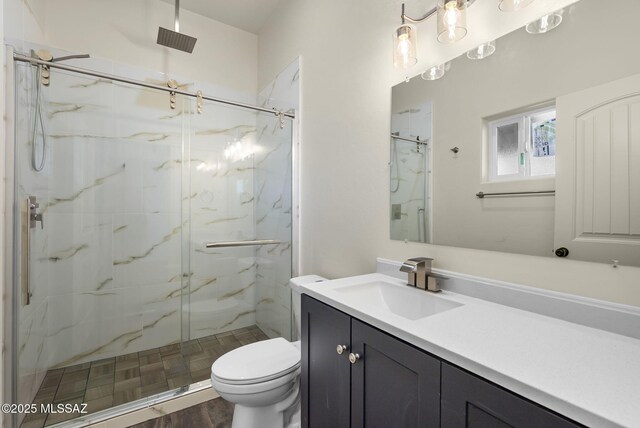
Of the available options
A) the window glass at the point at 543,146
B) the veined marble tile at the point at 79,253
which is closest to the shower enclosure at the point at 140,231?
the veined marble tile at the point at 79,253

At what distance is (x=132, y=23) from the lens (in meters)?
2.38

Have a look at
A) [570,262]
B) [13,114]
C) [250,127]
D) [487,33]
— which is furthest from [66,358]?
[487,33]

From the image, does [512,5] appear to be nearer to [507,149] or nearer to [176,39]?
[507,149]

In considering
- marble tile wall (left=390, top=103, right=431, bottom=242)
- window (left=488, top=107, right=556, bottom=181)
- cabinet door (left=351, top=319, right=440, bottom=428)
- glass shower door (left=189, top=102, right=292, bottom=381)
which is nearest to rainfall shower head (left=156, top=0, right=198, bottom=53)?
glass shower door (left=189, top=102, right=292, bottom=381)

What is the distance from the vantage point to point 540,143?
0.97 m

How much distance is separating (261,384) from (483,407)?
98cm

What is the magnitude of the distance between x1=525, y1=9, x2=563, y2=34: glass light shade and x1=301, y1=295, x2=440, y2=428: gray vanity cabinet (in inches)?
41.8

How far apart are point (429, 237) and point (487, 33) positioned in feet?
2.67

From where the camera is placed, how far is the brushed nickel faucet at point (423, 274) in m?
1.18

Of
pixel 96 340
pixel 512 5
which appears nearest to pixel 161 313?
pixel 96 340

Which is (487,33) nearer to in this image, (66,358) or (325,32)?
(325,32)

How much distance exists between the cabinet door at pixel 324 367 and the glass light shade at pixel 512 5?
1159 millimetres

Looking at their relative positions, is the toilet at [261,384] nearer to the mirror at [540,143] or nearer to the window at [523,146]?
the mirror at [540,143]

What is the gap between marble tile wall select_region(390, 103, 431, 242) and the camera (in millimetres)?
1351
